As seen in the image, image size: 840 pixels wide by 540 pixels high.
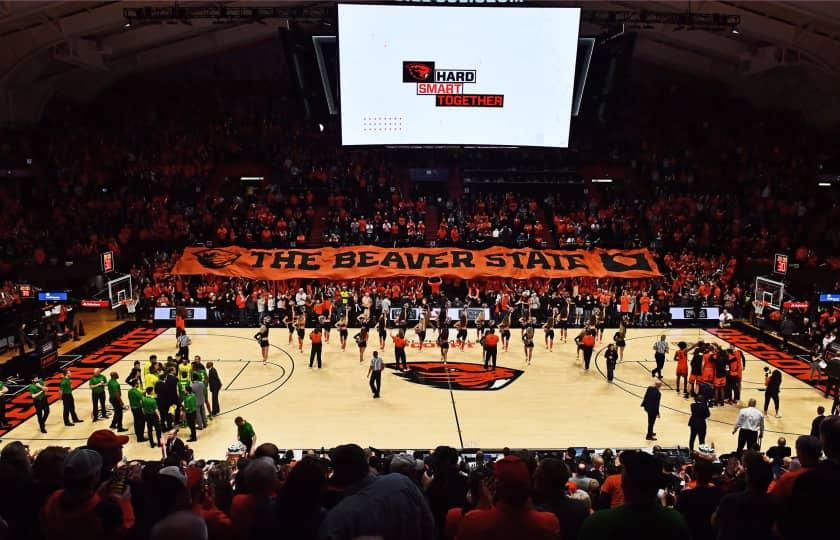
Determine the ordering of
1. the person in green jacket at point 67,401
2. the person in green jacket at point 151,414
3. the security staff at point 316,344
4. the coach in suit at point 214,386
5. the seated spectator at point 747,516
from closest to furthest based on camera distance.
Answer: the seated spectator at point 747,516, the person in green jacket at point 151,414, the person in green jacket at point 67,401, the coach in suit at point 214,386, the security staff at point 316,344

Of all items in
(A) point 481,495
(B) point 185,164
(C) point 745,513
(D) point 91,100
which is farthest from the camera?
(D) point 91,100

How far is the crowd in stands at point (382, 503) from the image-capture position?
3660 mm

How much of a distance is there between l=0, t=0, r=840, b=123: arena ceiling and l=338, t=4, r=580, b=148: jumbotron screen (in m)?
1.78

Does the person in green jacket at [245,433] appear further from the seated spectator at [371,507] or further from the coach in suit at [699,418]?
the seated spectator at [371,507]

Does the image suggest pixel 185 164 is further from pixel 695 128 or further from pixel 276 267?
pixel 695 128

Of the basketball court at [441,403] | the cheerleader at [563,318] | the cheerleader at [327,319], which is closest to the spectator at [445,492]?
the basketball court at [441,403]

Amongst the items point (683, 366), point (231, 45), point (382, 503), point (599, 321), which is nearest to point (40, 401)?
point (382, 503)

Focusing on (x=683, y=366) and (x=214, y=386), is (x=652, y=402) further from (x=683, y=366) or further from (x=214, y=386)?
(x=214, y=386)

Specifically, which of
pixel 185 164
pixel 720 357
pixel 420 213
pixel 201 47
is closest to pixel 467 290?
pixel 420 213

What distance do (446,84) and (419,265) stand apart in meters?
7.48

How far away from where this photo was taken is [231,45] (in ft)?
123

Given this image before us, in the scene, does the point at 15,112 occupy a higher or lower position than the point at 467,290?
higher

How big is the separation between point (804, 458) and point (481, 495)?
106 inches

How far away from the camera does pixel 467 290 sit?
27.8 m
